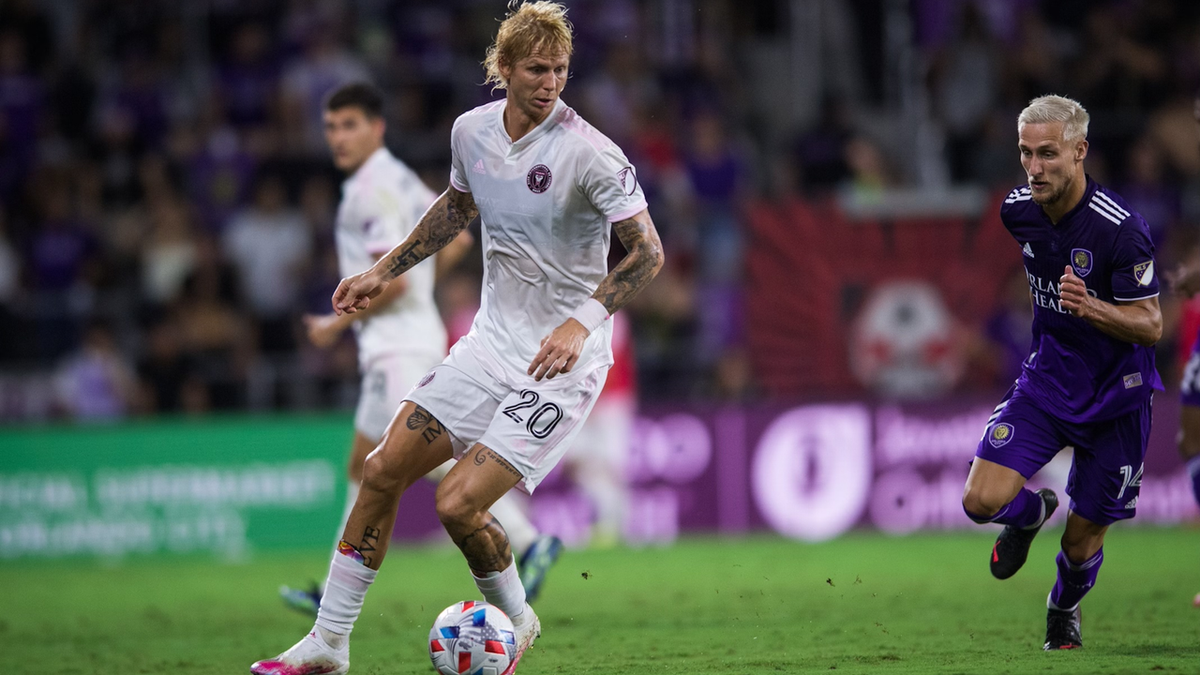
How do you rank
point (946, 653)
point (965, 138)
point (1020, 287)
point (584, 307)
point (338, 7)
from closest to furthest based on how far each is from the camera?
point (584, 307) → point (946, 653) → point (1020, 287) → point (965, 138) → point (338, 7)

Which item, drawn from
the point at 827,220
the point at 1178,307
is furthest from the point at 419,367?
the point at 1178,307

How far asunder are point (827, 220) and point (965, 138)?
7.06 ft

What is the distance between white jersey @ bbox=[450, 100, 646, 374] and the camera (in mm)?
6148

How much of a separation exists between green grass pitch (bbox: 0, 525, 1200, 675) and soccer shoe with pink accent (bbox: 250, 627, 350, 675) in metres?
0.38

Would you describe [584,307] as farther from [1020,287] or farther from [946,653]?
[1020,287]

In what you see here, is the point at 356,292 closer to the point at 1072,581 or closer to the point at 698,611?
the point at 1072,581

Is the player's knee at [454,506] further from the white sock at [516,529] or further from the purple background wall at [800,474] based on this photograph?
the purple background wall at [800,474]

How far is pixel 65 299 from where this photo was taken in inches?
624

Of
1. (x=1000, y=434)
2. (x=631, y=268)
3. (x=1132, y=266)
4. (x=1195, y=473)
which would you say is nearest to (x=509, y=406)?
(x=631, y=268)

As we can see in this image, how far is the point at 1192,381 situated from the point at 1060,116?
9.93ft

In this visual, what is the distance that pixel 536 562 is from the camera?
877 centimetres

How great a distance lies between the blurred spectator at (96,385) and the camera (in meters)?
15.0

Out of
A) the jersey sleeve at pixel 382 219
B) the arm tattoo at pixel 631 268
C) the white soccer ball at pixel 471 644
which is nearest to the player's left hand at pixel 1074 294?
the arm tattoo at pixel 631 268

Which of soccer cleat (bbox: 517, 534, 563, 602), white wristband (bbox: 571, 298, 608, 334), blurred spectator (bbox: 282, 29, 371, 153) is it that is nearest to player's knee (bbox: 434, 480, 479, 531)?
white wristband (bbox: 571, 298, 608, 334)
